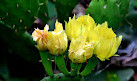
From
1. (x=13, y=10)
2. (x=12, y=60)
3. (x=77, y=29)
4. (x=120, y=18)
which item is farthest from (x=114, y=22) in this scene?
(x=12, y=60)

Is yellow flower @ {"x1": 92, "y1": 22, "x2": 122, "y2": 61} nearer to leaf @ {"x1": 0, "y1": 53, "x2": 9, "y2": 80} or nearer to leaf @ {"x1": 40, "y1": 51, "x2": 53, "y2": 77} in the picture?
leaf @ {"x1": 40, "y1": 51, "x2": 53, "y2": 77}

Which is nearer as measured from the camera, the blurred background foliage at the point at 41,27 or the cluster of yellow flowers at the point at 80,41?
the cluster of yellow flowers at the point at 80,41

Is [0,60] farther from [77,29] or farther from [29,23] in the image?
[77,29]

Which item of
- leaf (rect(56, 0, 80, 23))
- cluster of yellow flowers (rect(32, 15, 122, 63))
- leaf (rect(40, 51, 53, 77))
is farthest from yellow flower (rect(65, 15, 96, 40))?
leaf (rect(56, 0, 80, 23))

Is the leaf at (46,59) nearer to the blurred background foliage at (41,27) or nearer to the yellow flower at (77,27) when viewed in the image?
the yellow flower at (77,27)

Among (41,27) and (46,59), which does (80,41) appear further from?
(41,27)

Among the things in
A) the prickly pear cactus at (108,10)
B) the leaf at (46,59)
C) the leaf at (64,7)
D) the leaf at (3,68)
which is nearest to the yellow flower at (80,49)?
the leaf at (46,59)

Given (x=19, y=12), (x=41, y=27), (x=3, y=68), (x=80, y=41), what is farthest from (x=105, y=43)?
(x=3, y=68)
